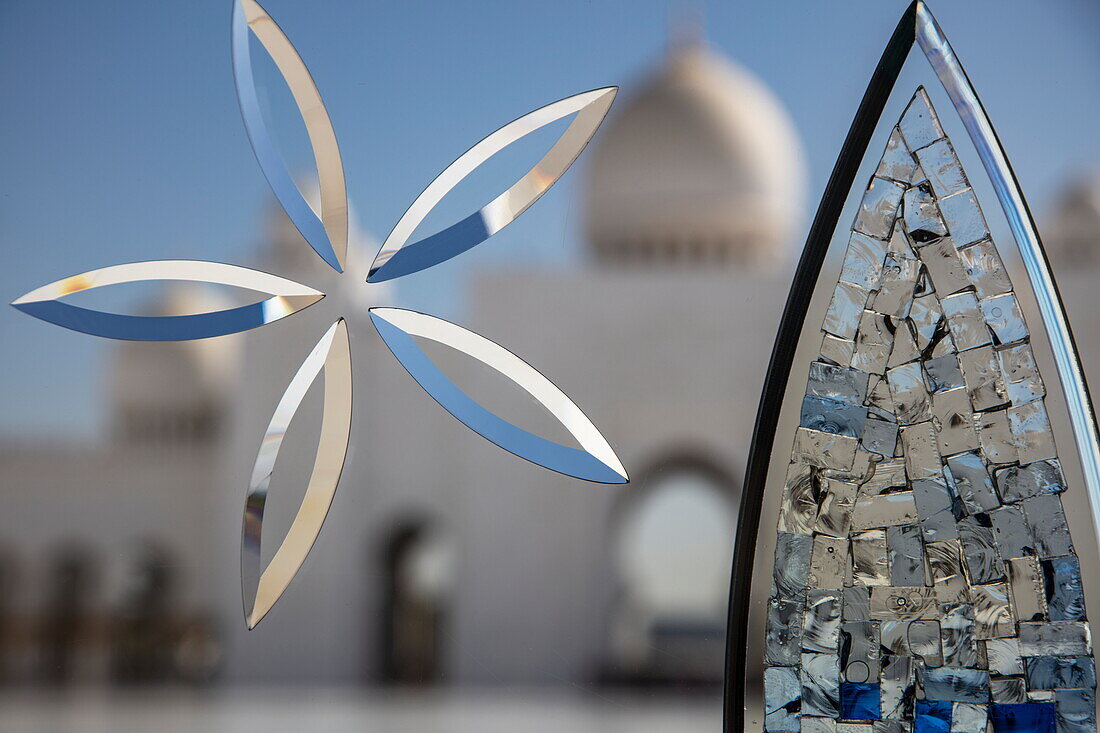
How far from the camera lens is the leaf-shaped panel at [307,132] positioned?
70.6 inches

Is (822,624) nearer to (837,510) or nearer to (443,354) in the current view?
(837,510)

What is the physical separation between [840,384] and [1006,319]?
0.94 feet

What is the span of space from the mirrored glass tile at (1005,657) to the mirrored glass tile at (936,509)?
0.60 ft

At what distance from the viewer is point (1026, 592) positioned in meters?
1.61

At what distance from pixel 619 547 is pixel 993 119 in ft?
3.19

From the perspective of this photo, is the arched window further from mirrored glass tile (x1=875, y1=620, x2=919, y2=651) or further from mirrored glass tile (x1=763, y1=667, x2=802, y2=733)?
mirrored glass tile (x1=875, y1=620, x2=919, y2=651)

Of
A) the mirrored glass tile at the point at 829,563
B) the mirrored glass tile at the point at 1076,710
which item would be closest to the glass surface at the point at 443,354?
the mirrored glass tile at the point at 829,563

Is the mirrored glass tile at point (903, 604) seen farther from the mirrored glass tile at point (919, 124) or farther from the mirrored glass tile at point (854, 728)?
the mirrored glass tile at point (919, 124)

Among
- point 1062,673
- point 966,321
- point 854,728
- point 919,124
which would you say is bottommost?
point 854,728

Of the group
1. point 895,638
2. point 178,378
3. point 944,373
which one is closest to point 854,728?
point 895,638

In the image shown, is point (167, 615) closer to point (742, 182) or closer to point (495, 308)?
point (495, 308)

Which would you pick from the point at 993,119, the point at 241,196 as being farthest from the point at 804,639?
the point at 241,196

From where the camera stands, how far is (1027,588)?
1.62 meters

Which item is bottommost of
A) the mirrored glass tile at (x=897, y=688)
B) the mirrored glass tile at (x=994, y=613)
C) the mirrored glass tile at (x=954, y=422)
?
the mirrored glass tile at (x=897, y=688)
